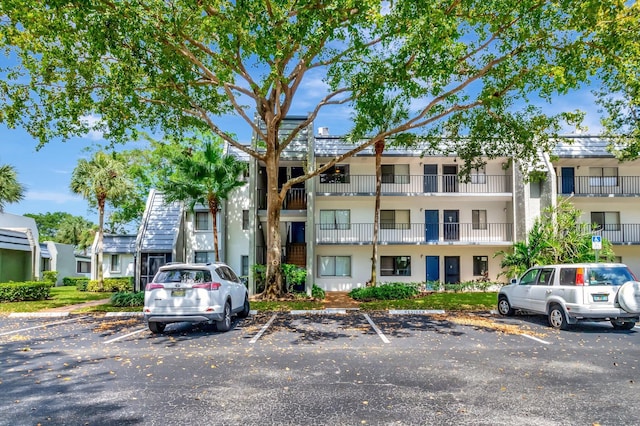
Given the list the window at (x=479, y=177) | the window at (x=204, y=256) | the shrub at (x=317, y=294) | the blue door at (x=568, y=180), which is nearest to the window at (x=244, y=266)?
the window at (x=204, y=256)

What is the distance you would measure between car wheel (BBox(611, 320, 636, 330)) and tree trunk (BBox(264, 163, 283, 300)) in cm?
1193

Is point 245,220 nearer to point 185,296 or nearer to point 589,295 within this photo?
point 185,296

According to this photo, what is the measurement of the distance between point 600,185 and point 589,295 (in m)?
19.0

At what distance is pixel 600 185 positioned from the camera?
88.3 ft

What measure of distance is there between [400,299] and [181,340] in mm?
11883

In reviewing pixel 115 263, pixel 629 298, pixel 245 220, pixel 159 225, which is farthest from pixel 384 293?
pixel 115 263

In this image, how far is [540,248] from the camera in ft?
66.6

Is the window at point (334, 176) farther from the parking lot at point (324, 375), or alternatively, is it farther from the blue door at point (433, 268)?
the parking lot at point (324, 375)

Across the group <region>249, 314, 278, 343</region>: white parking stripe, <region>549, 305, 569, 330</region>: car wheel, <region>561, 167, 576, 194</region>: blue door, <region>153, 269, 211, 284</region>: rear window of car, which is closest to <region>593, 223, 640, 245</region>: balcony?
<region>561, 167, 576, 194</region>: blue door

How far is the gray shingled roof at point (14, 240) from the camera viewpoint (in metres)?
24.6

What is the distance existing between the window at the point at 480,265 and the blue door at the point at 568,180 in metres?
6.22

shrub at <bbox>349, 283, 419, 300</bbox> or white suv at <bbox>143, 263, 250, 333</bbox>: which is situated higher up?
white suv at <bbox>143, 263, 250, 333</bbox>

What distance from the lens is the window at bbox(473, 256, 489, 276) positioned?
26.7 m

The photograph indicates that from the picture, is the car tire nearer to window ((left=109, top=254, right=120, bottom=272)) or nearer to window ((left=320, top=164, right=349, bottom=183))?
window ((left=320, top=164, right=349, bottom=183))
